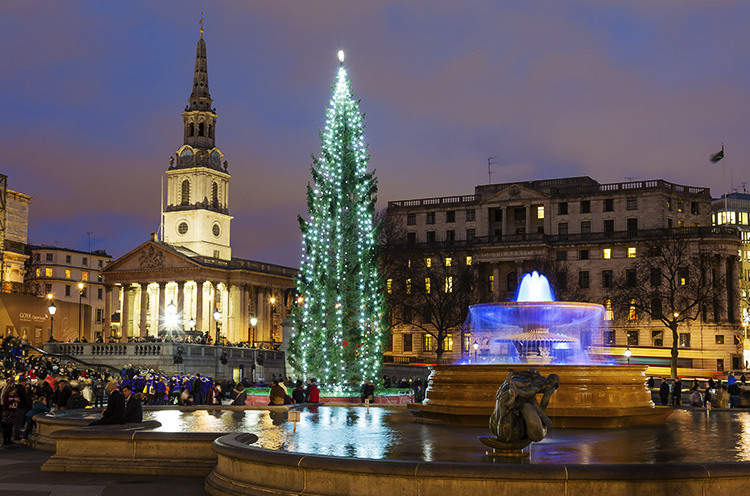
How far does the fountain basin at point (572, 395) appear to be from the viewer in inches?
609

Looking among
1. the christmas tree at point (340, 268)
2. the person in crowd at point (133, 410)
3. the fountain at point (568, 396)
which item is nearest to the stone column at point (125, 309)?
the christmas tree at point (340, 268)

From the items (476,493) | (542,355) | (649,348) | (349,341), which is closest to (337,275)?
(349,341)

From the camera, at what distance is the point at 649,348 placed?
72.2 metres

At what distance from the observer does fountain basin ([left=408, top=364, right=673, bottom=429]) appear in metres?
15.5

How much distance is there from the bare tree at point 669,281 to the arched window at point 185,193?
54.3 meters

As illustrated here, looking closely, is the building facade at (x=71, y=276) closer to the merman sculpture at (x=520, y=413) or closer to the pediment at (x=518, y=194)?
the pediment at (x=518, y=194)

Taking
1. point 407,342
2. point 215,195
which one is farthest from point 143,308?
point 407,342

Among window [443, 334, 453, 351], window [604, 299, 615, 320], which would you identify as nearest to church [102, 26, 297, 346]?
window [443, 334, 453, 351]

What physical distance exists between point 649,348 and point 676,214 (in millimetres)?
14975

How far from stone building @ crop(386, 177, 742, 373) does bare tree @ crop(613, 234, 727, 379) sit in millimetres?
905

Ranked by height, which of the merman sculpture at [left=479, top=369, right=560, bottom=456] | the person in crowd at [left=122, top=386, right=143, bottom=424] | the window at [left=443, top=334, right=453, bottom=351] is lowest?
the window at [left=443, top=334, right=453, bottom=351]

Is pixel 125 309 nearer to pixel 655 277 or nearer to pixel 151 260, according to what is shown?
pixel 151 260

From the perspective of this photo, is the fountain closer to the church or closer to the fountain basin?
the fountain basin

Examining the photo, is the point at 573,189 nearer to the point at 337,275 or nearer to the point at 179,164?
the point at 179,164
